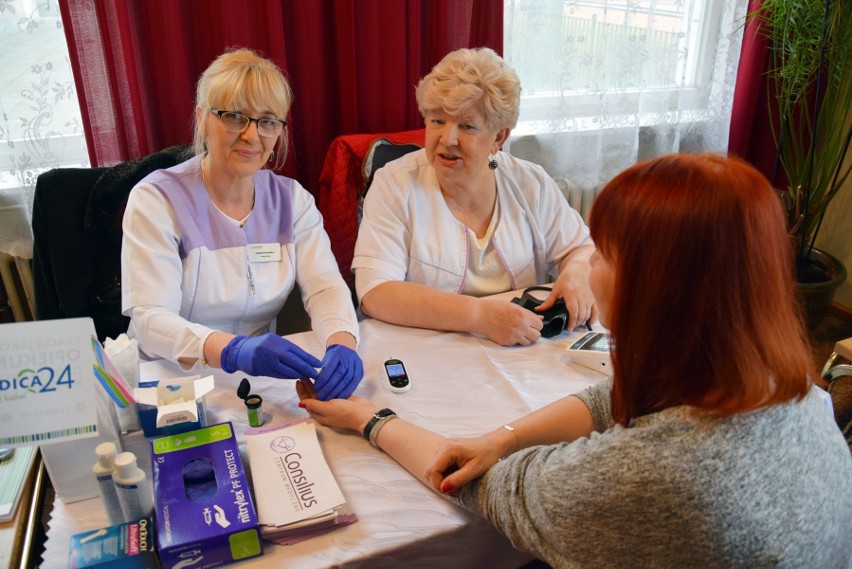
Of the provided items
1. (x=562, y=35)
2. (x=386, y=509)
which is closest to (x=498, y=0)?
(x=562, y=35)

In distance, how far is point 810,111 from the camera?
3041 mm

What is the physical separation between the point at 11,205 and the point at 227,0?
91 cm

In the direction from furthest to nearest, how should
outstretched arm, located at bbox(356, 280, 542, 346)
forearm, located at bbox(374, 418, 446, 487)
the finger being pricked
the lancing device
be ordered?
outstretched arm, located at bbox(356, 280, 542, 346) < the finger being pricked < the lancing device < forearm, located at bbox(374, 418, 446, 487)

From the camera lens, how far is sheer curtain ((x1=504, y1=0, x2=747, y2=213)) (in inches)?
99.4

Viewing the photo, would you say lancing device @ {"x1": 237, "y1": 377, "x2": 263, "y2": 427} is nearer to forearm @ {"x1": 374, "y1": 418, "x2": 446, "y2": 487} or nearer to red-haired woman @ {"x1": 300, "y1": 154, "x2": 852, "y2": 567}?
forearm @ {"x1": 374, "y1": 418, "x2": 446, "y2": 487}

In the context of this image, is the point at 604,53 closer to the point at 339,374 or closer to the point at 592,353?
the point at 592,353

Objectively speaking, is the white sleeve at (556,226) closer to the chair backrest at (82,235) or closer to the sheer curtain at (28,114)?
the chair backrest at (82,235)

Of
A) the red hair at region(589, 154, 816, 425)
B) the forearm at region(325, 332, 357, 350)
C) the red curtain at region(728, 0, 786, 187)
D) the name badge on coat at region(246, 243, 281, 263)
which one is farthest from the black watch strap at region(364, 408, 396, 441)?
the red curtain at region(728, 0, 786, 187)

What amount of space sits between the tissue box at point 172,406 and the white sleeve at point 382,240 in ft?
2.02

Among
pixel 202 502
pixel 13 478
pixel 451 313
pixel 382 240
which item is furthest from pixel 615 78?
pixel 13 478

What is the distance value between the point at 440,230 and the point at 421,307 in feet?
0.94

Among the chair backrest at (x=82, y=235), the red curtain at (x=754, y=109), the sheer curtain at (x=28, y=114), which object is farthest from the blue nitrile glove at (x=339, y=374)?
the red curtain at (x=754, y=109)

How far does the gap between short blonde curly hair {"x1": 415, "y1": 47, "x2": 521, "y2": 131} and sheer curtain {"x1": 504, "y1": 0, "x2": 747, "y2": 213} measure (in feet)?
2.72

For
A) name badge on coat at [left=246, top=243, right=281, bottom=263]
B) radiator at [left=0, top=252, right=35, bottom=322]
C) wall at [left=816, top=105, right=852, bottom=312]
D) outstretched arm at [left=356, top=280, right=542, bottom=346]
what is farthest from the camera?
wall at [left=816, top=105, right=852, bottom=312]
